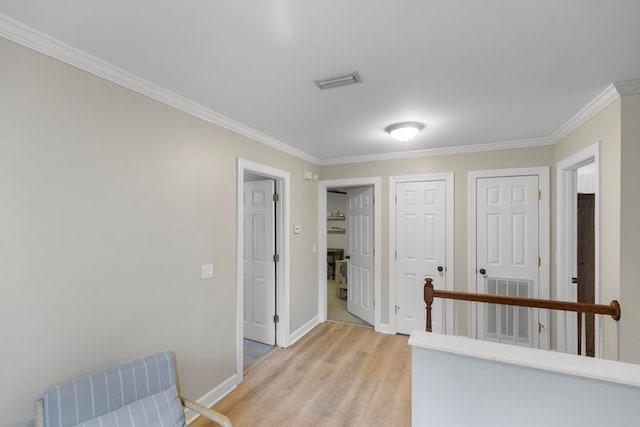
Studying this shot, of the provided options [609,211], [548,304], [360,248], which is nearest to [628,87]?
[609,211]

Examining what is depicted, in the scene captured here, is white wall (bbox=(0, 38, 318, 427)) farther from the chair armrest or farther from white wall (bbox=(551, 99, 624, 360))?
white wall (bbox=(551, 99, 624, 360))

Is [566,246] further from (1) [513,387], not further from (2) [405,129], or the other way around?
(1) [513,387]

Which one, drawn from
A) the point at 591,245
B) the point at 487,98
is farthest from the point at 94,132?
the point at 591,245

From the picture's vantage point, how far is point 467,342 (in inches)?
64.7


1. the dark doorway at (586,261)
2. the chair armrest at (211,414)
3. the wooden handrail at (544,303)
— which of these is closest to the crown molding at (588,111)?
the dark doorway at (586,261)

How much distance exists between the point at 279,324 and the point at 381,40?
313cm

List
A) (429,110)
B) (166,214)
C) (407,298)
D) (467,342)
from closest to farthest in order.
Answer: (467,342), (166,214), (429,110), (407,298)

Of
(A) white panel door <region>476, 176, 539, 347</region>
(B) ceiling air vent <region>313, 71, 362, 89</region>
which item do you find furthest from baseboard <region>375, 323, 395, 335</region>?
(B) ceiling air vent <region>313, 71, 362, 89</region>

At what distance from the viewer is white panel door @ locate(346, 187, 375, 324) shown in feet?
13.8

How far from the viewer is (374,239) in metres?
4.05

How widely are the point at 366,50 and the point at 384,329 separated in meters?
3.46

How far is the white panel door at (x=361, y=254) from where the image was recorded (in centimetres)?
419

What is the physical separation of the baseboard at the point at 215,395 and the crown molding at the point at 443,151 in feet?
9.68

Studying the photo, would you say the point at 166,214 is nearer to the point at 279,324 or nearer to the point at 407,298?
the point at 279,324
